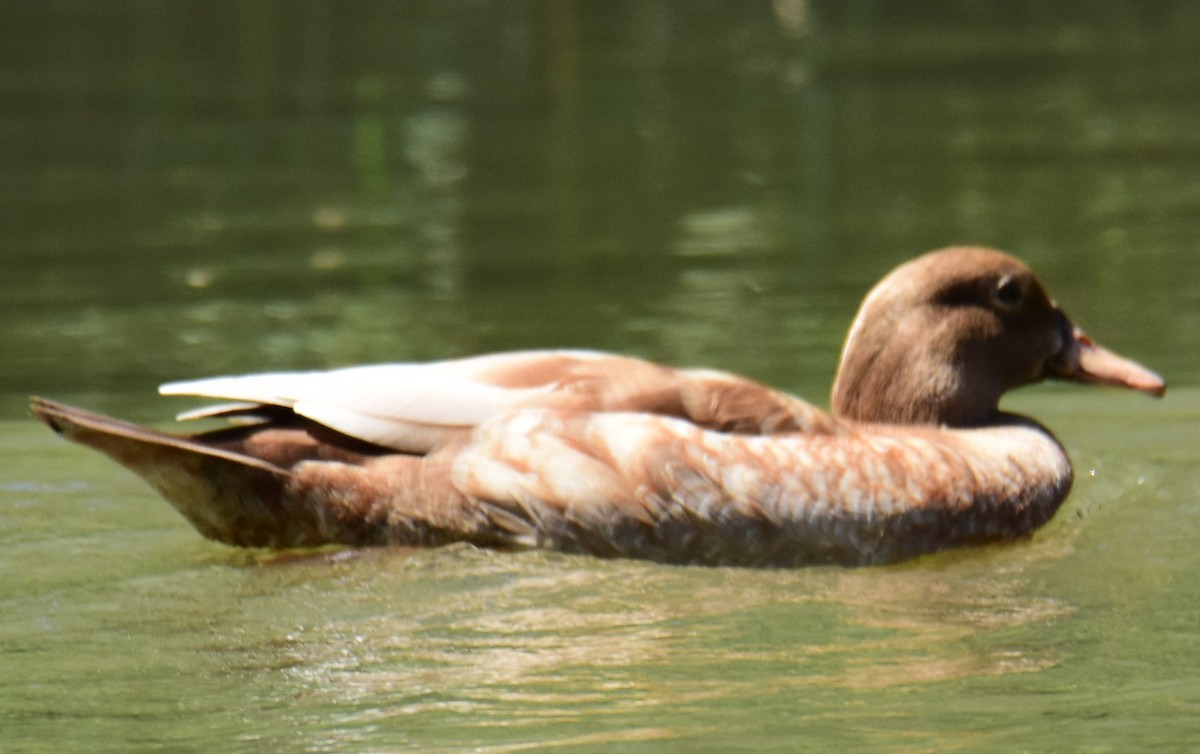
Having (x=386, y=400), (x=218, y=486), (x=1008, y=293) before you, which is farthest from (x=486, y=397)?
(x=1008, y=293)

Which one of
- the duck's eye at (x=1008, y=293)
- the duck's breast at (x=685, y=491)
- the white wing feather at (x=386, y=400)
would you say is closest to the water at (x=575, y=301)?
the duck's breast at (x=685, y=491)

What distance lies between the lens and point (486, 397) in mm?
7355

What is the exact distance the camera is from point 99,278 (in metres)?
12.8

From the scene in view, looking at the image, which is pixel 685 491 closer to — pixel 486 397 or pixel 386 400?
pixel 486 397

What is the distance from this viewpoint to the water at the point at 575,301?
5.81 m

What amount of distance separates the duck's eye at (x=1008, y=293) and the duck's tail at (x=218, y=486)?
8.46ft

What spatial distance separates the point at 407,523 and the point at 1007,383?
236cm

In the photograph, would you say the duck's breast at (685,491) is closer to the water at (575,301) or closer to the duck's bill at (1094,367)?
the water at (575,301)

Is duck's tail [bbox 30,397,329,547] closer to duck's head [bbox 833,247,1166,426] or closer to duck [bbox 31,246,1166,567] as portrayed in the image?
duck [bbox 31,246,1166,567]

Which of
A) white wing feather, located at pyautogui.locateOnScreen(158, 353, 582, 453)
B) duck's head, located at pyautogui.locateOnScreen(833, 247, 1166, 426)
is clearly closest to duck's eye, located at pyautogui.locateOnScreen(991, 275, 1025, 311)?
duck's head, located at pyautogui.locateOnScreen(833, 247, 1166, 426)

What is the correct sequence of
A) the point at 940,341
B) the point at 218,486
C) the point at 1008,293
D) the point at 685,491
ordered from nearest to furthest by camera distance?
the point at 685,491, the point at 218,486, the point at 940,341, the point at 1008,293

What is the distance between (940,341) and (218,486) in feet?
8.45

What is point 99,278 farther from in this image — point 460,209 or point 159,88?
point 159,88

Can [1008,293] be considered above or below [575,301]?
above
